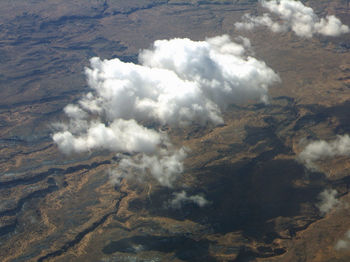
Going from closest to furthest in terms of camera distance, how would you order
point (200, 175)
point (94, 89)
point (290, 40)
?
point (200, 175) → point (94, 89) → point (290, 40)

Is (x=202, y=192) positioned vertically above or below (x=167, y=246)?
above

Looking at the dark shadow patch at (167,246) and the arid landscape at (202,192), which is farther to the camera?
the arid landscape at (202,192)

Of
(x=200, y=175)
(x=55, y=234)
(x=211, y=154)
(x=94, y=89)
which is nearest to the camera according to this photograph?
(x=55, y=234)

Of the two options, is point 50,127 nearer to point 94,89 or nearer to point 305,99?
point 94,89

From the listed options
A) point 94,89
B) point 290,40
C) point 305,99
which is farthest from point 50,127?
point 290,40

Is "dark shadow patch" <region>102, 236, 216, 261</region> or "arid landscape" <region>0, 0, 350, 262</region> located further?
"arid landscape" <region>0, 0, 350, 262</region>

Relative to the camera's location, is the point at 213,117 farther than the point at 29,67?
No

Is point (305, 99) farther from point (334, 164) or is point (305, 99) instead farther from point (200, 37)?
point (200, 37)

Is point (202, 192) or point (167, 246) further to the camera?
point (202, 192)

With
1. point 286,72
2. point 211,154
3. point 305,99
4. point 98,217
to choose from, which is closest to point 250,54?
point 286,72
